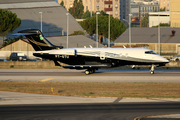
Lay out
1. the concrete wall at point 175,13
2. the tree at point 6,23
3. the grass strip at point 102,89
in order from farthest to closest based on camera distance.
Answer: the concrete wall at point 175,13, the tree at point 6,23, the grass strip at point 102,89

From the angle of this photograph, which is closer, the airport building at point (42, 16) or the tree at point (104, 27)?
the airport building at point (42, 16)

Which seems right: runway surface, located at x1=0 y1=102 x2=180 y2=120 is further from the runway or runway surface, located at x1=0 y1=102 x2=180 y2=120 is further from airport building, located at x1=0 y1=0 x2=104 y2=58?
airport building, located at x1=0 y1=0 x2=104 y2=58

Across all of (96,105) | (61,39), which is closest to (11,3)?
(61,39)

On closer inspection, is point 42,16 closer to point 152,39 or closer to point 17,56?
point 152,39

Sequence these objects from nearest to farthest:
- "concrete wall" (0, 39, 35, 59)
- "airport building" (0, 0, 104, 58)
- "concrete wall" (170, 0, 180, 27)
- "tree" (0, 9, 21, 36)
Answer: "concrete wall" (0, 39, 35, 59) → "tree" (0, 9, 21, 36) → "concrete wall" (170, 0, 180, 27) → "airport building" (0, 0, 104, 58)

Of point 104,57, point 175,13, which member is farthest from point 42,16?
point 104,57

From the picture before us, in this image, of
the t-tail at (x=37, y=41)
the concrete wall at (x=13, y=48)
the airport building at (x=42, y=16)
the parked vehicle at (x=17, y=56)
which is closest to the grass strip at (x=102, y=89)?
the t-tail at (x=37, y=41)

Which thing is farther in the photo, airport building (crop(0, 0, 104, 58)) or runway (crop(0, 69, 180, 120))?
airport building (crop(0, 0, 104, 58))

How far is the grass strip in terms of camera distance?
24688 millimetres

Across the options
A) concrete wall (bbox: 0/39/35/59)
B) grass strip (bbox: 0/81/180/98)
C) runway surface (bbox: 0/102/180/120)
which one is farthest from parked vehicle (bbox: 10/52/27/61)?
runway surface (bbox: 0/102/180/120)

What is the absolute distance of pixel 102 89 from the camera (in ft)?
90.6

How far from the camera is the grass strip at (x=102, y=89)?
81.0 feet

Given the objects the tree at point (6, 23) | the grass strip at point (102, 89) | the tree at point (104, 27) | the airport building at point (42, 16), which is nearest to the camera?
the grass strip at point (102, 89)

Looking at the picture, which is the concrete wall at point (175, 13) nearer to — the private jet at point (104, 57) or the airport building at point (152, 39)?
the airport building at point (152, 39)
